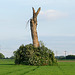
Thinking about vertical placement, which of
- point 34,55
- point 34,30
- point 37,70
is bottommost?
point 37,70

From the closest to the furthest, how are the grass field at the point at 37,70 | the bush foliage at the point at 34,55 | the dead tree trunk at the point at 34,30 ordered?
the grass field at the point at 37,70 < the bush foliage at the point at 34,55 < the dead tree trunk at the point at 34,30

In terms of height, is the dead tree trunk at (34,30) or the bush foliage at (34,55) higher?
the dead tree trunk at (34,30)

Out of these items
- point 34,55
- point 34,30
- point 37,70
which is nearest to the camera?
point 37,70

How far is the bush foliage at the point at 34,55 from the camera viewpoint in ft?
137

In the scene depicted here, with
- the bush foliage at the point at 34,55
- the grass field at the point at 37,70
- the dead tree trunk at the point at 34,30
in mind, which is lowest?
the grass field at the point at 37,70

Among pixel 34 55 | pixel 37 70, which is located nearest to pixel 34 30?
pixel 34 55

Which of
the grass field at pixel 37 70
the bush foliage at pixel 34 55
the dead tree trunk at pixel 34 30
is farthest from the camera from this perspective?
the dead tree trunk at pixel 34 30

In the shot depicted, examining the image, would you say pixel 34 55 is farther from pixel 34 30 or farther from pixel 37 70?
pixel 37 70

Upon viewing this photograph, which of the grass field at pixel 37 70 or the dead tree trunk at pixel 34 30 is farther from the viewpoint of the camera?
the dead tree trunk at pixel 34 30

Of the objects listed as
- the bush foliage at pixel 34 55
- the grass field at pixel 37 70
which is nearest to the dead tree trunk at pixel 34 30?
the bush foliage at pixel 34 55

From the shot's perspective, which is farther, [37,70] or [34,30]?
[34,30]

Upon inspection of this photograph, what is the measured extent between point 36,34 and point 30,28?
4.44ft

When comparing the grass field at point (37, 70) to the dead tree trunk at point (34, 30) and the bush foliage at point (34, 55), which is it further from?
the dead tree trunk at point (34, 30)

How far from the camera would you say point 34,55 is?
42375 mm
